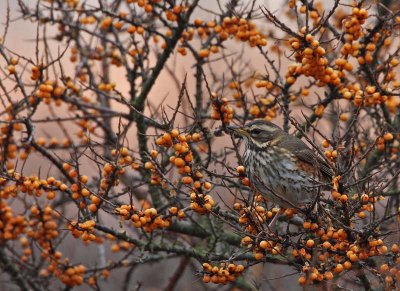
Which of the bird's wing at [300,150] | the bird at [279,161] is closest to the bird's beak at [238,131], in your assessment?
the bird at [279,161]

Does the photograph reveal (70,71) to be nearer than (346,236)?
No

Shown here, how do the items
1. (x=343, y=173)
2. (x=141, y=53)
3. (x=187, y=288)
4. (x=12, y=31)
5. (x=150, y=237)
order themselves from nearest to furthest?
(x=343, y=173)
(x=150, y=237)
(x=141, y=53)
(x=187, y=288)
(x=12, y=31)

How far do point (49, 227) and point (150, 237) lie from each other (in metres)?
1.49

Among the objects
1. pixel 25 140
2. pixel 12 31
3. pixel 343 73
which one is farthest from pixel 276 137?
pixel 12 31

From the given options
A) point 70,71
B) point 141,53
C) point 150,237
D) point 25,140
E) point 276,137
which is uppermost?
point 70,71

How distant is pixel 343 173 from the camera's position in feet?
16.9

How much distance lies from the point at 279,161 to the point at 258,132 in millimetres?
346

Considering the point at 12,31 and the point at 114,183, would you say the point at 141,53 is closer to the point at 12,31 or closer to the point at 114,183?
the point at 114,183

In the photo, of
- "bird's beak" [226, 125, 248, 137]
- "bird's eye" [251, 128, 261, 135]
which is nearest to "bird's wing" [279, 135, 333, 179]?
"bird's eye" [251, 128, 261, 135]

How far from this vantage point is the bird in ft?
22.6

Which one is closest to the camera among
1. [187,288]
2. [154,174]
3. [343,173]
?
[343,173]

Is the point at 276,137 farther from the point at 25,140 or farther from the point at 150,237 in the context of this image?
the point at 25,140

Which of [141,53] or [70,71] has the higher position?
[70,71]

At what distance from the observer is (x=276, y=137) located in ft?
23.7
